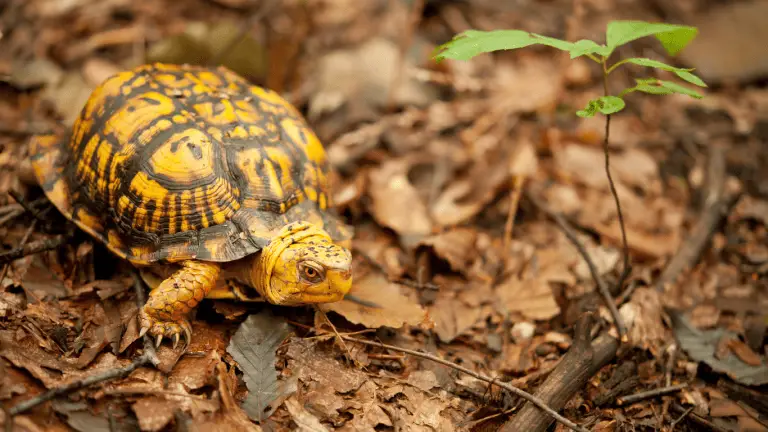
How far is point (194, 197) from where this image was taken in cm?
285

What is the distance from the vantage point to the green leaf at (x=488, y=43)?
2500mm

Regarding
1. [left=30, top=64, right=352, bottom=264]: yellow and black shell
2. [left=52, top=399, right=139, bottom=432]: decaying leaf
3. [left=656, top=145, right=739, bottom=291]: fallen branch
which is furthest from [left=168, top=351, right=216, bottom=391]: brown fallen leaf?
[left=656, top=145, right=739, bottom=291]: fallen branch

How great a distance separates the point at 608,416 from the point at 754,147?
333cm

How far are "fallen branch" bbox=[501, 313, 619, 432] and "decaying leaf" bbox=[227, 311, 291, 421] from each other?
111 centimetres

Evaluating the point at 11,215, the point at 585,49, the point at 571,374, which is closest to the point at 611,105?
the point at 585,49

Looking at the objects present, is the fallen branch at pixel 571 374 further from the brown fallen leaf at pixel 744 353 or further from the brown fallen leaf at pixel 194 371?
A: the brown fallen leaf at pixel 194 371

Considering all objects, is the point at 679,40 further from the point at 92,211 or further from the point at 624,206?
the point at 92,211

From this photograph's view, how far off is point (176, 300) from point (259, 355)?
0.48 metres

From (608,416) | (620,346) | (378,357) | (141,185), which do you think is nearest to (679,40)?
(620,346)

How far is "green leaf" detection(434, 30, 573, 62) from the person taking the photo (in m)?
2.50

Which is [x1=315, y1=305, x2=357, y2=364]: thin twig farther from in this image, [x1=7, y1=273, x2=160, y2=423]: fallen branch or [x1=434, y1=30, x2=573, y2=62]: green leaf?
[x1=434, y1=30, x2=573, y2=62]: green leaf

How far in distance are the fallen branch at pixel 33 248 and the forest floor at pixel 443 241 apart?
0.07 m

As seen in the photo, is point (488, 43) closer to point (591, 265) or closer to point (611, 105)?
point (611, 105)

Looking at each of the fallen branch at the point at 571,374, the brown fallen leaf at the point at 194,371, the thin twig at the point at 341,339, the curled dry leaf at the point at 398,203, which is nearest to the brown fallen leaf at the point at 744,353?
the fallen branch at the point at 571,374
